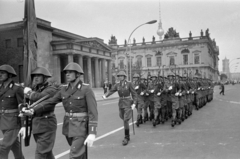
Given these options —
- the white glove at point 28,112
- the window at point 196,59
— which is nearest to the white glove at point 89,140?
the white glove at point 28,112

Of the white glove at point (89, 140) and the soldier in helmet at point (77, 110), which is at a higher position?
the soldier in helmet at point (77, 110)

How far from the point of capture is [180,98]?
10.3 metres

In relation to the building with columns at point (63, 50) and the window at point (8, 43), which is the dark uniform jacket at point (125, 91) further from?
the building with columns at point (63, 50)

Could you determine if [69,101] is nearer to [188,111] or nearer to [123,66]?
[188,111]

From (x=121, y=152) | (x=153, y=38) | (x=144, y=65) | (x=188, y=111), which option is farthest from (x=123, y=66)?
(x=121, y=152)

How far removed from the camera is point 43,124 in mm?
4188

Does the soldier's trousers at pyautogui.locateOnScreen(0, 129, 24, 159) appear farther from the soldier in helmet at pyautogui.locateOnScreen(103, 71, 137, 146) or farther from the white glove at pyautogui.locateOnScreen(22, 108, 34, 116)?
the soldier in helmet at pyautogui.locateOnScreen(103, 71, 137, 146)

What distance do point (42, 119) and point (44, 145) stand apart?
0.45m

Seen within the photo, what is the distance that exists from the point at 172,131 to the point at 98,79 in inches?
1648

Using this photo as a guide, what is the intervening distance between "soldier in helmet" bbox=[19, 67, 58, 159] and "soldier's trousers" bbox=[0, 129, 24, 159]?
15.3 inches

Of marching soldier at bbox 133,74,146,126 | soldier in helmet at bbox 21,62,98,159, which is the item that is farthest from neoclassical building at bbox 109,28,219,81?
soldier in helmet at bbox 21,62,98,159

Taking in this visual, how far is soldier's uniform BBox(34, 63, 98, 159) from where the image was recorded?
12.6ft

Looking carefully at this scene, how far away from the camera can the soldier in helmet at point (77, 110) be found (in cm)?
383

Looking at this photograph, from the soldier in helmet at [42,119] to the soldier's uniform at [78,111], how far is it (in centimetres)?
16
